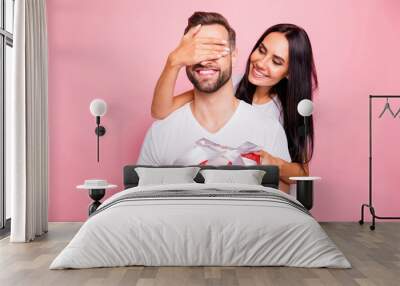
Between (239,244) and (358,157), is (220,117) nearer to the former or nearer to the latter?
(358,157)

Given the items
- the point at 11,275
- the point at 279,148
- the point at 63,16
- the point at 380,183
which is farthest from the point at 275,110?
the point at 11,275

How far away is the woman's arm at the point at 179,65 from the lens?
705 cm

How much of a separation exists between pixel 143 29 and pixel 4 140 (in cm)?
216

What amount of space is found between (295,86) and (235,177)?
1.53m

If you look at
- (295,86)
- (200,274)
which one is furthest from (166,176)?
(200,274)

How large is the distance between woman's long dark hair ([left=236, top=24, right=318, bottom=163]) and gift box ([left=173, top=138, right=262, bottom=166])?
0.53 meters

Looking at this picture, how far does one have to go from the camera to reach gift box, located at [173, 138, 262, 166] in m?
6.91

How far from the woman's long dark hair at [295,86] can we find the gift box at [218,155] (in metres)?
0.53

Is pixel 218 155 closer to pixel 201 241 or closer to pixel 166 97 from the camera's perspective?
pixel 166 97

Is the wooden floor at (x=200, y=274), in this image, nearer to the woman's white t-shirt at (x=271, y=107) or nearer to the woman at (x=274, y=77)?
the woman at (x=274, y=77)

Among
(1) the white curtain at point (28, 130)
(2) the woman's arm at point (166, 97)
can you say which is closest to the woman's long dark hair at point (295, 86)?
(2) the woman's arm at point (166, 97)

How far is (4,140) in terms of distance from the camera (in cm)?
642

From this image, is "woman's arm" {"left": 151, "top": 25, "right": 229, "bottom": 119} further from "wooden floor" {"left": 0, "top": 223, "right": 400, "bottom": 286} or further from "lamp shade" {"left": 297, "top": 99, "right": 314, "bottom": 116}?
"wooden floor" {"left": 0, "top": 223, "right": 400, "bottom": 286}

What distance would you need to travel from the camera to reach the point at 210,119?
7.01m
